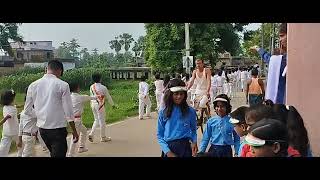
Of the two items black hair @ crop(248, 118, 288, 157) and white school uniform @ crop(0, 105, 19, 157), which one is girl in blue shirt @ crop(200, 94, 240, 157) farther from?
white school uniform @ crop(0, 105, 19, 157)

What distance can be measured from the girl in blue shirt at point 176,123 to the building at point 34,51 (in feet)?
33.5

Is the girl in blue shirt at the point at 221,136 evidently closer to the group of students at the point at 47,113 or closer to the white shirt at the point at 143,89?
the group of students at the point at 47,113

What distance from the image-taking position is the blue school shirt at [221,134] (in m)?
4.09

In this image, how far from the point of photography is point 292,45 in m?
4.29

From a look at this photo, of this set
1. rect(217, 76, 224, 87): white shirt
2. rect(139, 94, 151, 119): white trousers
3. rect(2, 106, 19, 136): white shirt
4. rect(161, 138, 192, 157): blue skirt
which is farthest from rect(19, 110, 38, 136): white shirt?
rect(217, 76, 224, 87): white shirt

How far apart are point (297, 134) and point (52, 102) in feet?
8.75

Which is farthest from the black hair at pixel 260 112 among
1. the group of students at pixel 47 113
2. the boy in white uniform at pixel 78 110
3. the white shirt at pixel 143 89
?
the white shirt at pixel 143 89

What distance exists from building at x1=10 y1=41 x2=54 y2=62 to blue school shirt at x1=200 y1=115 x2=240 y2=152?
10123mm

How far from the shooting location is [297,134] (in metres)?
2.76

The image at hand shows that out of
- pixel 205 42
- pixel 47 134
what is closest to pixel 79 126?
pixel 47 134

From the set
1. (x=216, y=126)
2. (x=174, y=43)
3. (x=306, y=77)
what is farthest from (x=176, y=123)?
(x=174, y=43)

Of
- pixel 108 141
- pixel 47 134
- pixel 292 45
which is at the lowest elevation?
pixel 108 141
